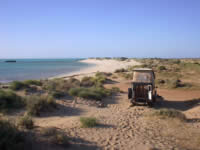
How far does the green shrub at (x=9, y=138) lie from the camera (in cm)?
374

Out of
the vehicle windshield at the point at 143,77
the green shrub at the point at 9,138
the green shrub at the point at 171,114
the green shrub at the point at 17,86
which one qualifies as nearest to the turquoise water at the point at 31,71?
the green shrub at the point at 17,86

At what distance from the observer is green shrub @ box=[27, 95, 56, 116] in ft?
24.9

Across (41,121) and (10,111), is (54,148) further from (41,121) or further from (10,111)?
(10,111)

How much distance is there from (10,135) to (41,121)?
8.99 ft

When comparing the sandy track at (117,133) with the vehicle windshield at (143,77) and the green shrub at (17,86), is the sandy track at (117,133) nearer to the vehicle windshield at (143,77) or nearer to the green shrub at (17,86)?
the vehicle windshield at (143,77)

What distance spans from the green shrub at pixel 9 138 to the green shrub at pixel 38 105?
327 centimetres

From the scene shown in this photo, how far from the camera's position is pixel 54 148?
4293 millimetres

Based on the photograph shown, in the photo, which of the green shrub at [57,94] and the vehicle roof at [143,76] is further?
the green shrub at [57,94]

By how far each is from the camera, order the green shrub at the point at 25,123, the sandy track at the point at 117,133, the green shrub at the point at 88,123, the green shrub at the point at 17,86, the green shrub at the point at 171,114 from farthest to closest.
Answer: the green shrub at the point at 17,86 → the green shrub at the point at 171,114 → the green shrub at the point at 88,123 → the green shrub at the point at 25,123 → the sandy track at the point at 117,133

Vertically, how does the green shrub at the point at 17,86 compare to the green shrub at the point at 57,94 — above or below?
above

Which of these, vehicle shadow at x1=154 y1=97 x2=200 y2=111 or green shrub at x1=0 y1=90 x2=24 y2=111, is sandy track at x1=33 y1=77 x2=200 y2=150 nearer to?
green shrub at x1=0 y1=90 x2=24 y2=111

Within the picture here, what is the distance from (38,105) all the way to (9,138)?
4.00 meters

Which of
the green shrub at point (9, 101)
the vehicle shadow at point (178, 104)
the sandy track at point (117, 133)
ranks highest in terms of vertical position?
the green shrub at point (9, 101)

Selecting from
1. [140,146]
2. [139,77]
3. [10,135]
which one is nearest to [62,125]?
[10,135]
